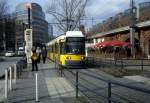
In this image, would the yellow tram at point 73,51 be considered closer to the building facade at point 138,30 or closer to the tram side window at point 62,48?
the tram side window at point 62,48

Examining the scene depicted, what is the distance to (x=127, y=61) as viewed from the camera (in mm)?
37688

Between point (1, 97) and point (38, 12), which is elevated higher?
point (38, 12)

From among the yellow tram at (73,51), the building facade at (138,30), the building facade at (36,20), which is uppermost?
the building facade at (36,20)

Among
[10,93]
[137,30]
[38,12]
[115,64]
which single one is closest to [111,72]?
[115,64]

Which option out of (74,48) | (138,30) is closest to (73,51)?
(74,48)

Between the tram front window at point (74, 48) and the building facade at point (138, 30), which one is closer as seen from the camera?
the tram front window at point (74, 48)

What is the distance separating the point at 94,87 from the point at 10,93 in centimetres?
583

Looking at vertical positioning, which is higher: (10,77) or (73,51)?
(73,51)

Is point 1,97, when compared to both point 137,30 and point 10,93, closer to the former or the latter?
point 10,93

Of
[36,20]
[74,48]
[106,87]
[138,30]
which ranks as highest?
[36,20]

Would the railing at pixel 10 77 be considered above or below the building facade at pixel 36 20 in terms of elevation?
below

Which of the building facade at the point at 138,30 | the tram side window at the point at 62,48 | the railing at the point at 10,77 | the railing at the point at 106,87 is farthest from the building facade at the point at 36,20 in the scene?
the railing at the point at 106,87

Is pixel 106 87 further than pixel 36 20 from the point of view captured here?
No

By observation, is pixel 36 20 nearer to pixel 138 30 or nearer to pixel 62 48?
pixel 138 30
